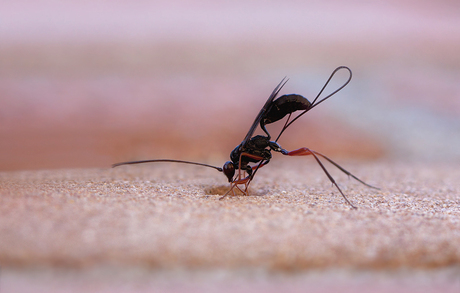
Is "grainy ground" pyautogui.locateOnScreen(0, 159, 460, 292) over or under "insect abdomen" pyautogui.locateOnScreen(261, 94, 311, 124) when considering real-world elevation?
under

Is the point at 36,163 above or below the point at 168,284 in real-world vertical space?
below

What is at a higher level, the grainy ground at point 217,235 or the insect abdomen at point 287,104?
the insect abdomen at point 287,104

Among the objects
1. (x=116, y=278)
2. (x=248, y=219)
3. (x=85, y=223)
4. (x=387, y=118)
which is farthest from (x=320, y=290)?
(x=387, y=118)

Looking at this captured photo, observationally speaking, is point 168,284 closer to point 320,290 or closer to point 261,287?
point 261,287

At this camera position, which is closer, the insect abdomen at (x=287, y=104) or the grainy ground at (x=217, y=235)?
the grainy ground at (x=217, y=235)

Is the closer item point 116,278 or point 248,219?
point 116,278

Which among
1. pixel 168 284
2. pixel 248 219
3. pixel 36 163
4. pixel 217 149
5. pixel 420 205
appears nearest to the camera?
pixel 168 284

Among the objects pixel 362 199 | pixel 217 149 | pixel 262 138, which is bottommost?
pixel 217 149

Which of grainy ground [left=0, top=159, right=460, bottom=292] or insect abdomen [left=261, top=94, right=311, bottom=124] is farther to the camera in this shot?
insect abdomen [left=261, top=94, right=311, bottom=124]
